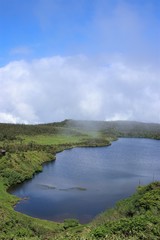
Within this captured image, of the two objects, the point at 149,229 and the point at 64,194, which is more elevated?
the point at 149,229

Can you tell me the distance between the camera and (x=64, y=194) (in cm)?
7394

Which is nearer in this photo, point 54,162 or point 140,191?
point 140,191

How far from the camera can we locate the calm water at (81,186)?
203ft

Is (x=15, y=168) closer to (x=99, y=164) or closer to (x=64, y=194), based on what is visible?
(x=64, y=194)

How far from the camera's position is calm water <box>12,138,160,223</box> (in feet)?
203

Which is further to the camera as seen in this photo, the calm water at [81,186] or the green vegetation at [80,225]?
the calm water at [81,186]

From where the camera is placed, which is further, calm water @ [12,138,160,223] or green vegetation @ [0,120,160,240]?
calm water @ [12,138,160,223]

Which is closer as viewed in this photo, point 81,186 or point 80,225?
point 80,225

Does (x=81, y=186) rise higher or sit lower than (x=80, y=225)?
higher

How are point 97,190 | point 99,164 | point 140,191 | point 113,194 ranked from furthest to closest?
point 99,164
point 97,190
point 113,194
point 140,191

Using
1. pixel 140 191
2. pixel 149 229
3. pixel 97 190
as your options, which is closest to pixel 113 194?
pixel 97 190

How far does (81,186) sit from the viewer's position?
83.1 m

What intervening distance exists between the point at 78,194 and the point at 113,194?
829 cm

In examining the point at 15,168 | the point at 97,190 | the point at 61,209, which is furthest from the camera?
the point at 15,168
